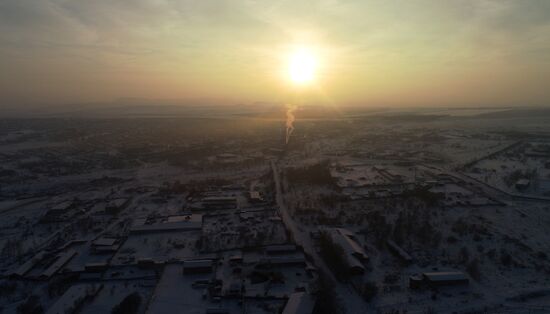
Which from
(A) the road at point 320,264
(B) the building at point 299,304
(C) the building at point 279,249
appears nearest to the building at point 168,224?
(C) the building at point 279,249

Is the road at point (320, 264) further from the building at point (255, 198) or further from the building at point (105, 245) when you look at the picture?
the building at point (105, 245)

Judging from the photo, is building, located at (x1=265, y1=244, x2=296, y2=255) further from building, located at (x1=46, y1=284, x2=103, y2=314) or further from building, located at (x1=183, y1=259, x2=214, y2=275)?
building, located at (x1=46, y1=284, x2=103, y2=314)

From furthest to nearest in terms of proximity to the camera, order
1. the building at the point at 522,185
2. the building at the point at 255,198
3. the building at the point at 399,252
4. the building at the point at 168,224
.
→ the building at the point at 522,185 < the building at the point at 255,198 < the building at the point at 168,224 < the building at the point at 399,252

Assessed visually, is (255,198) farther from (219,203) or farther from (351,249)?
(351,249)

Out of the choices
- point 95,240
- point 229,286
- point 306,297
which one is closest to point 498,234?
point 306,297

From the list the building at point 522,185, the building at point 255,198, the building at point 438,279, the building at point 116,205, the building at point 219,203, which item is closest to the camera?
the building at point 438,279

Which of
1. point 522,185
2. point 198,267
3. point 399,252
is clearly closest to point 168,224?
point 198,267

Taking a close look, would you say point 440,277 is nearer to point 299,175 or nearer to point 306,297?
point 306,297

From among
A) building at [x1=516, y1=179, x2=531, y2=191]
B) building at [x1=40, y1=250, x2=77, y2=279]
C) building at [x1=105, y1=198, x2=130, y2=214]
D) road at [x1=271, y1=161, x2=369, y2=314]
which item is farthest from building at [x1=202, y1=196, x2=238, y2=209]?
building at [x1=516, y1=179, x2=531, y2=191]
